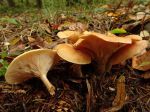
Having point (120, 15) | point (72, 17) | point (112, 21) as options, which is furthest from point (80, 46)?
point (72, 17)

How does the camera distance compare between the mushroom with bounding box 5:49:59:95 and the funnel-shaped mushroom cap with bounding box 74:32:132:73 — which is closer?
the funnel-shaped mushroom cap with bounding box 74:32:132:73

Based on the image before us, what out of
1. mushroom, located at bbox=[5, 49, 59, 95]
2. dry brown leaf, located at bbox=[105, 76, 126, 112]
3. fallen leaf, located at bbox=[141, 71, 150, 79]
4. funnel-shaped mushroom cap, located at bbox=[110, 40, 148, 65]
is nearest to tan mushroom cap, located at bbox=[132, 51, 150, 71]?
fallen leaf, located at bbox=[141, 71, 150, 79]

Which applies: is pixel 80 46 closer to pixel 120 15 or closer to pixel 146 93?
pixel 146 93

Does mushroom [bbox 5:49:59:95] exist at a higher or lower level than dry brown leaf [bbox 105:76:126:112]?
higher

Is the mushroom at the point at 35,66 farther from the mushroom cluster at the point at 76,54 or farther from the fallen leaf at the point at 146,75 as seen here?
the fallen leaf at the point at 146,75

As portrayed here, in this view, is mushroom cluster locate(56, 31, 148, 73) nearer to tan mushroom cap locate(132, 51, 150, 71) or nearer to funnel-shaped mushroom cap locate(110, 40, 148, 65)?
funnel-shaped mushroom cap locate(110, 40, 148, 65)

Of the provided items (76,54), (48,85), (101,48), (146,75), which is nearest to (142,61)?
(146,75)

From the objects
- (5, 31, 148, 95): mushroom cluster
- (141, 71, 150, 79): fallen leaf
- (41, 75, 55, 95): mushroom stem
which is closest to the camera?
Answer: (5, 31, 148, 95): mushroom cluster
